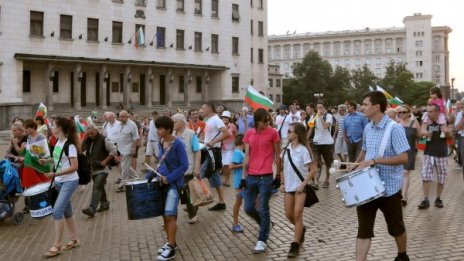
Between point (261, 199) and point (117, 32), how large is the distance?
41.7m

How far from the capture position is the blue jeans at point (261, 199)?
753 cm

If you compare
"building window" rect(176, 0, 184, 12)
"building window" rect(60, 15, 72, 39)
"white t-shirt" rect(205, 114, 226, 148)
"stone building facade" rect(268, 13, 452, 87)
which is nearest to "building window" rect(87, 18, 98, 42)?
"building window" rect(60, 15, 72, 39)

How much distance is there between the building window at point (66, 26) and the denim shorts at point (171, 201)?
38.7 meters

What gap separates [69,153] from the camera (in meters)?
7.80

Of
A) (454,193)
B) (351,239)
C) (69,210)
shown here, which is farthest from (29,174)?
(454,193)

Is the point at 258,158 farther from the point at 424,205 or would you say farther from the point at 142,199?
the point at 424,205

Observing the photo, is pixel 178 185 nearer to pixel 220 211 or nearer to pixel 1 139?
pixel 220 211

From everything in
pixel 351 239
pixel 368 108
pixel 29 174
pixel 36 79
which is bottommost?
pixel 351 239

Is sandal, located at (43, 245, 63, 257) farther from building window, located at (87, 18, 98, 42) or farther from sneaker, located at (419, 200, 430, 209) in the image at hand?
building window, located at (87, 18, 98, 42)

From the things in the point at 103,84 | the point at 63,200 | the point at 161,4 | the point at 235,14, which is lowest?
the point at 63,200

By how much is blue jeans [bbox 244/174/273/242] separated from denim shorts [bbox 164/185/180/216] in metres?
1.04

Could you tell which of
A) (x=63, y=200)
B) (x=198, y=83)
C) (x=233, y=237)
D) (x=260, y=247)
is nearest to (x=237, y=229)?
(x=233, y=237)

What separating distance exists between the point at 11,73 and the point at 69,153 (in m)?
35.5

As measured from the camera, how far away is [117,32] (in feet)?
154
